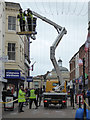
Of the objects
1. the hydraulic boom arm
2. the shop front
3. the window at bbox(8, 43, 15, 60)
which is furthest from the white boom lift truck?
the window at bbox(8, 43, 15, 60)

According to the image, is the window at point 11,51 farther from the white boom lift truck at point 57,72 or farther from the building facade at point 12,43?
the white boom lift truck at point 57,72

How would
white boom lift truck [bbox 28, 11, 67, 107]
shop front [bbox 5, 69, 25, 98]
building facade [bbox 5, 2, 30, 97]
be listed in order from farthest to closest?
1. building facade [bbox 5, 2, 30, 97]
2. shop front [bbox 5, 69, 25, 98]
3. white boom lift truck [bbox 28, 11, 67, 107]

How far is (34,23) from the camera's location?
22.8 meters

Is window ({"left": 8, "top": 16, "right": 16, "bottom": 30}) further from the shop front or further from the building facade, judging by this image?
the shop front

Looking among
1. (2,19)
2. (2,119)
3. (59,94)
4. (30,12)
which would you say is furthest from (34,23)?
(2,119)

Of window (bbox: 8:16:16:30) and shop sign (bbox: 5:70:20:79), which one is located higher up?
window (bbox: 8:16:16:30)

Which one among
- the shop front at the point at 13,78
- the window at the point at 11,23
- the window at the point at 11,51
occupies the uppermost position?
the window at the point at 11,23

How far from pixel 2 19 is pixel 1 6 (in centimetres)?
122

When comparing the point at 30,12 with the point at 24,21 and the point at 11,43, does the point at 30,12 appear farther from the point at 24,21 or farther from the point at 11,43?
the point at 11,43

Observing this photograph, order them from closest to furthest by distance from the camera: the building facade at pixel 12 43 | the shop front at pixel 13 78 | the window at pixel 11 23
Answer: the shop front at pixel 13 78
the building facade at pixel 12 43
the window at pixel 11 23

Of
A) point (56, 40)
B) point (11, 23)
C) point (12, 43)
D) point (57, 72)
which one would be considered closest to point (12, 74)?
point (12, 43)

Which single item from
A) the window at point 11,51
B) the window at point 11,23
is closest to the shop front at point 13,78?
the window at point 11,51

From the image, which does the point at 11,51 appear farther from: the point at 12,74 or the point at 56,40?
the point at 56,40

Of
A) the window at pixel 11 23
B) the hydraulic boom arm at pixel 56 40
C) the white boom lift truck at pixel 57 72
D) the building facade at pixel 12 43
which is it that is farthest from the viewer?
the window at pixel 11 23
